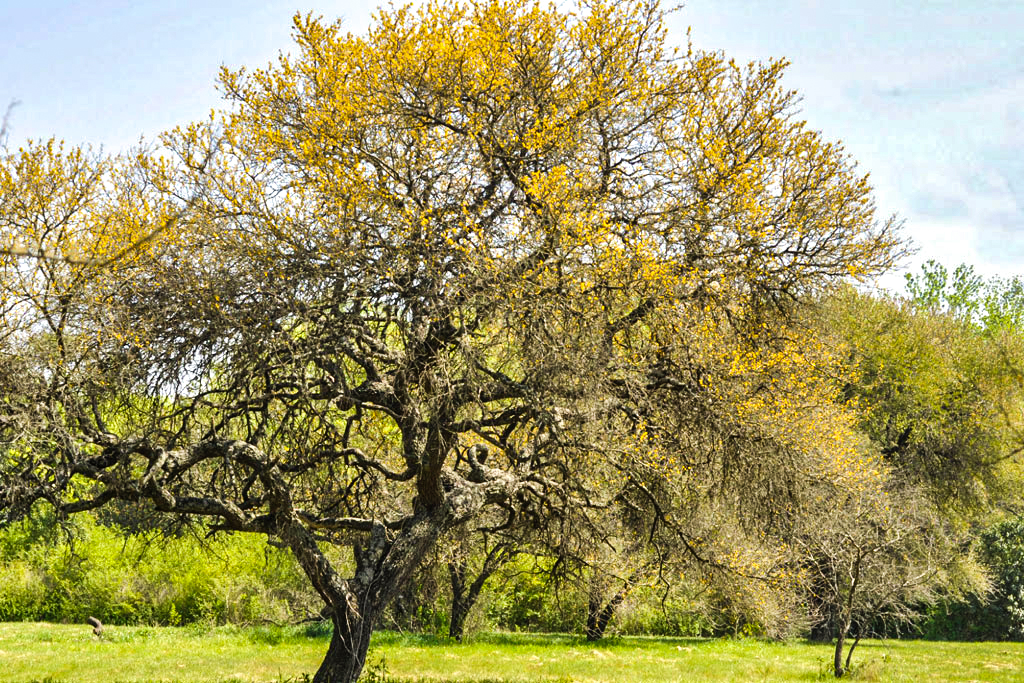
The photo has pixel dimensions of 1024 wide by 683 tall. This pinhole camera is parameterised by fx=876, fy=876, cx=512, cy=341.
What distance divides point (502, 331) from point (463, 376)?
23.2 inches

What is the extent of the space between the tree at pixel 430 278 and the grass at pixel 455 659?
3.70 m

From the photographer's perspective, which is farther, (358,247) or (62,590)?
(62,590)

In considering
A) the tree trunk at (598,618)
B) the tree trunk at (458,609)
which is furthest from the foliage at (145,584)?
the tree trunk at (598,618)

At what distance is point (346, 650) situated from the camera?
948 cm

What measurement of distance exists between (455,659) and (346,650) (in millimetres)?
7417

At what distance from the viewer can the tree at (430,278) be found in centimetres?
827

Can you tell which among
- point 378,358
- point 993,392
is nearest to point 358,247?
point 378,358

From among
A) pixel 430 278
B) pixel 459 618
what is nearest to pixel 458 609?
pixel 459 618

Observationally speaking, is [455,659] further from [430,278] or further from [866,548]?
[430,278]

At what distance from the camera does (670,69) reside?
11.1 m

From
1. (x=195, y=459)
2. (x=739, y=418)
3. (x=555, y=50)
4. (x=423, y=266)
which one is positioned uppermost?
(x=555, y=50)

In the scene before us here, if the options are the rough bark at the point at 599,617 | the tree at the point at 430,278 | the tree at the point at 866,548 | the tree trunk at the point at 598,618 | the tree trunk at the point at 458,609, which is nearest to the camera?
the tree at the point at 430,278

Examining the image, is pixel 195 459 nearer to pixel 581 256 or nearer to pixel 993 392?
pixel 581 256

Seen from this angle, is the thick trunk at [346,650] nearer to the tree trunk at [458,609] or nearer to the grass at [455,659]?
the grass at [455,659]
